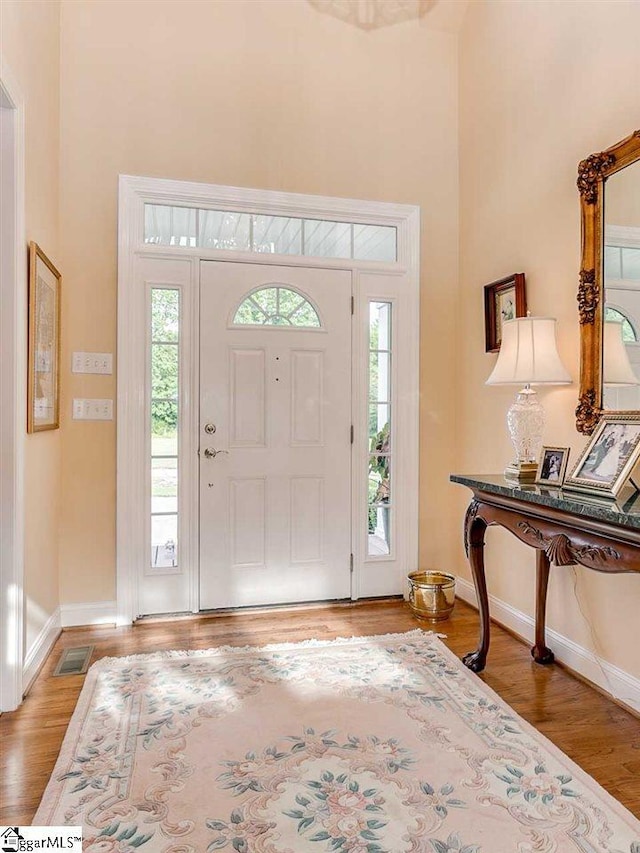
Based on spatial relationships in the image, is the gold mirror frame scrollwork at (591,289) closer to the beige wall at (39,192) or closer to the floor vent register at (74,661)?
the beige wall at (39,192)

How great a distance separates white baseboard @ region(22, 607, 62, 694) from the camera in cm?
228

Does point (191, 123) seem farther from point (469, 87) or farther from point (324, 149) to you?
point (469, 87)

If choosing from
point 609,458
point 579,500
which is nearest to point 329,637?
point 579,500

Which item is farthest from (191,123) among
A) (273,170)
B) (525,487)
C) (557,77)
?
(525,487)

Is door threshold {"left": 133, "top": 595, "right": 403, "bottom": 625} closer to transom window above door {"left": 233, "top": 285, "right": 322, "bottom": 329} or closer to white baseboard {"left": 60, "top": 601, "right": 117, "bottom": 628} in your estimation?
white baseboard {"left": 60, "top": 601, "right": 117, "bottom": 628}

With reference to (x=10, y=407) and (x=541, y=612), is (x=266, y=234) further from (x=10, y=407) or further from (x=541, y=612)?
(x=541, y=612)

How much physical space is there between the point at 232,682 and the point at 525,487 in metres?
1.44

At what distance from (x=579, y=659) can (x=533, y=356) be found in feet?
4.37

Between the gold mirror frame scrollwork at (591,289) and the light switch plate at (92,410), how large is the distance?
2330 mm

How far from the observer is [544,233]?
106 inches

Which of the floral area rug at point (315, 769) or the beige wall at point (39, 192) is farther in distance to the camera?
the beige wall at point (39, 192)

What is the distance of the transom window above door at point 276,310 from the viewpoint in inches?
125

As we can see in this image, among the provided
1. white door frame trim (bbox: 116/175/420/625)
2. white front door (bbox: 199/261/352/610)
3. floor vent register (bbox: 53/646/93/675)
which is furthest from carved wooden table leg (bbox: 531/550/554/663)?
floor vent register (bbox: 53/646/93/675)

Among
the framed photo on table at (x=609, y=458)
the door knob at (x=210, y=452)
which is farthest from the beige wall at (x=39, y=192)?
the framed photo on table at (x=609, y=458)
